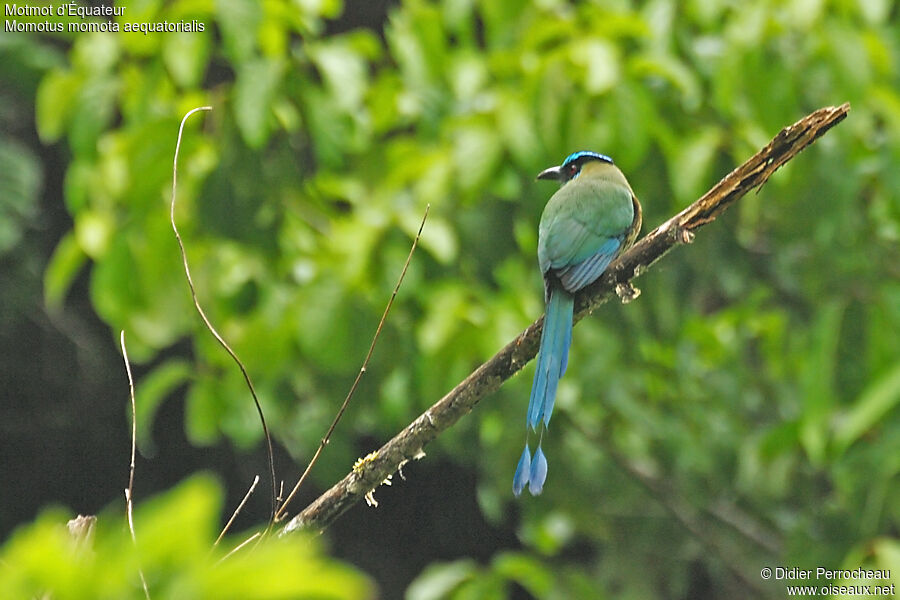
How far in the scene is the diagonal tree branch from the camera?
5.07 ft

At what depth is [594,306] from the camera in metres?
1.92

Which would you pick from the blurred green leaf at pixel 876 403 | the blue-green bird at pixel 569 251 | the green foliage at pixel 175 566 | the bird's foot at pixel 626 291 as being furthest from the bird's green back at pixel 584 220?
the green foliage at pixel 175 566

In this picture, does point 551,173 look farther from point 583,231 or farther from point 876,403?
point 876,403

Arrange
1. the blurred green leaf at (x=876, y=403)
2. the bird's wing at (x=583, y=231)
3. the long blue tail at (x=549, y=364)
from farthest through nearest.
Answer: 1. the blurred green leaf at (x=876, y=403)
2. the bird's wing at (x=583, y=231)
3. the long blue tail at (x=549, y=364)

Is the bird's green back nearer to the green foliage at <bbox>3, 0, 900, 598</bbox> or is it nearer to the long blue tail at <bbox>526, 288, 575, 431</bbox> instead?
the long blue tail at <bbox>526, 288, 575, 431</bbox>

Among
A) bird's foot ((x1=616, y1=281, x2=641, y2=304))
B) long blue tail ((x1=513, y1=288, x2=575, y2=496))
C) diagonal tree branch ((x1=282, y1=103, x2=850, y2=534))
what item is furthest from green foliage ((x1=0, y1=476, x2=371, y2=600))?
bird's foot ((x1=616, y1=281, x2=641, y2=304))

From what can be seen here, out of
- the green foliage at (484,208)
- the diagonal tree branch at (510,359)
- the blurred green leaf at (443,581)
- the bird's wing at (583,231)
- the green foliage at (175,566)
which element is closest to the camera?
the green foliage at (175,566)

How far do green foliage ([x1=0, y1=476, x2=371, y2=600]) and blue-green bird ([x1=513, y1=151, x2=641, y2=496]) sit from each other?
34.7 inches

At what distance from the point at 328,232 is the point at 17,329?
7.75 feet

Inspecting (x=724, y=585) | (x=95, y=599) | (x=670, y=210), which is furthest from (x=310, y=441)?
(x=95, y=599)

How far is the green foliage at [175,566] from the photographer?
2.04 feet

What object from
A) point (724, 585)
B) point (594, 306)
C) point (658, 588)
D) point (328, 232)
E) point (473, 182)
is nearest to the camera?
point (594, 306)

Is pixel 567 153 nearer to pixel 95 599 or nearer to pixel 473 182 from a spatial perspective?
pixel 473 182

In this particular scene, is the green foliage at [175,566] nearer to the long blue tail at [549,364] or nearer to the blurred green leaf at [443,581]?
the long blue tail at [549,364]
